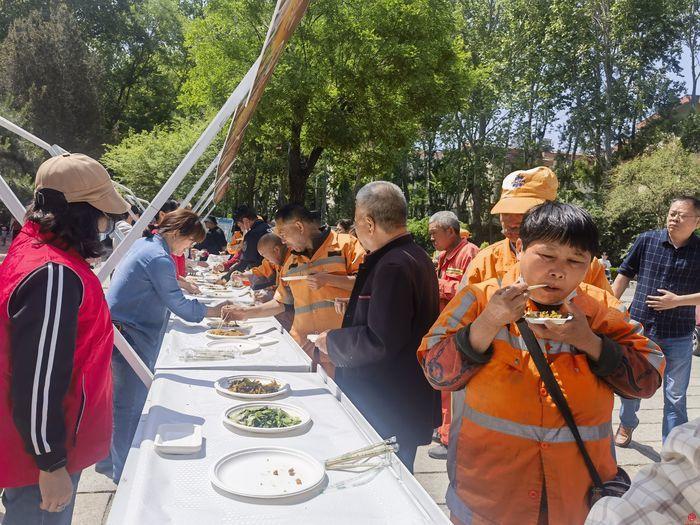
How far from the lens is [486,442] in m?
1.77

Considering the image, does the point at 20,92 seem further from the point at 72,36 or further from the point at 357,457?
the point at 357,457

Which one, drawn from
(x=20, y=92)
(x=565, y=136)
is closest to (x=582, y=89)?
(x=565, y=136)

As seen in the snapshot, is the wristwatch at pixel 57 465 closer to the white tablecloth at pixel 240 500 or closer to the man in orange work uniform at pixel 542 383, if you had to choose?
the white tablecloth at pixel 240 500

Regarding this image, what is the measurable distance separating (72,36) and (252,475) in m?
35.6

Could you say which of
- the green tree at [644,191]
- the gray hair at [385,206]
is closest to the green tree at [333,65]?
the gray hair at [385,206]

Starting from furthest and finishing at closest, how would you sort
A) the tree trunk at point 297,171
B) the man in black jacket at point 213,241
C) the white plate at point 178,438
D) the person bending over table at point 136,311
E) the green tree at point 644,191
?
the green tree at point 644,191
the tree trunk at point 297,171
the man in black jacket at point 213,241
the person bending over table at point 136,311
the white plate at point 178,438

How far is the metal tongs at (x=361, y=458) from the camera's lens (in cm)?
174

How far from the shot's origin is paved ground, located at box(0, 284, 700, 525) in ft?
10.7

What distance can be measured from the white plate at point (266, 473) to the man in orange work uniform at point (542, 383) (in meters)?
0.52

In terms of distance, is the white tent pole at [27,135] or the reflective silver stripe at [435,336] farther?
the white tent pole at [27,135]

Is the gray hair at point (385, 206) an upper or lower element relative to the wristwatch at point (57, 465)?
upper

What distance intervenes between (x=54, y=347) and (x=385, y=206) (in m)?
1.53

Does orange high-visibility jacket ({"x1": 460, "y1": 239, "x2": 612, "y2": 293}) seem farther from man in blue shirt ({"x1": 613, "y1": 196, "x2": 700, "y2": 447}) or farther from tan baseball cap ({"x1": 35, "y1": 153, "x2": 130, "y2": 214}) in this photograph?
tan baseball cap ({"x1": 35, "y1": 153, "x2": 130, "y2": 214})

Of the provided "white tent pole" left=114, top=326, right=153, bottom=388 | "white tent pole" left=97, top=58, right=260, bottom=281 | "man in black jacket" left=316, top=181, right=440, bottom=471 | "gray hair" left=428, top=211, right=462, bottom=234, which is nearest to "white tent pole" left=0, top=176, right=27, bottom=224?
"white tent pole" left=97, top=58, right=260, bottom=281
